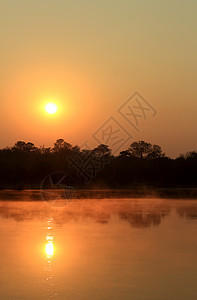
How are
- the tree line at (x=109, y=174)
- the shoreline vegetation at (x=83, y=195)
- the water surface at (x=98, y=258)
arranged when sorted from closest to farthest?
1. the water surface at (x=98, y=258)
2. the shoreline vegetation at (x=83, y=195)
3. the tree line at (x=109, y=174)

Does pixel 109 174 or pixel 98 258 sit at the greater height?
pixel 109 174

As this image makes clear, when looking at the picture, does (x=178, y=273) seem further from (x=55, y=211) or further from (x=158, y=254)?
(x=55, y=211)

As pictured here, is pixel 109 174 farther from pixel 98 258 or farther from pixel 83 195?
pixel 98 258

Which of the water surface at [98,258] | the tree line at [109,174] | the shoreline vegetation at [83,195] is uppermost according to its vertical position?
the tree line at [109,174]

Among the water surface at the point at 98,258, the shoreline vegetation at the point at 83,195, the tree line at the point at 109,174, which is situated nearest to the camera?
the water surface at the point at 98,258

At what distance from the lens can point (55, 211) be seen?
24.7m

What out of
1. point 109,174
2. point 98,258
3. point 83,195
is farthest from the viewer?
point 109,174

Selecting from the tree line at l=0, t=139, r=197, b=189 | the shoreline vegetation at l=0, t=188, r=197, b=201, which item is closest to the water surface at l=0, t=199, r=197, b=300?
the shoreline vegetation at l=0, t=188, r=197, b=201

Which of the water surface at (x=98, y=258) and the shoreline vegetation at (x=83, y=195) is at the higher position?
the shoreline vegetation at (x=83, y=195)

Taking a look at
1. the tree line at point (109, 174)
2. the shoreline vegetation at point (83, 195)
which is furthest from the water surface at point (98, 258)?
the tree line at point (109, 174)

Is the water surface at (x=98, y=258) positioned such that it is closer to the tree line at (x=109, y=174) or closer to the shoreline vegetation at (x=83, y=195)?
the shoreline vegetation at (x=83, y=195)

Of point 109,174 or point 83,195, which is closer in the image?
point 83,195

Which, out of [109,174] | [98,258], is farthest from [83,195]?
[98,258]

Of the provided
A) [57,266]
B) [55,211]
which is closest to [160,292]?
[57,266]
